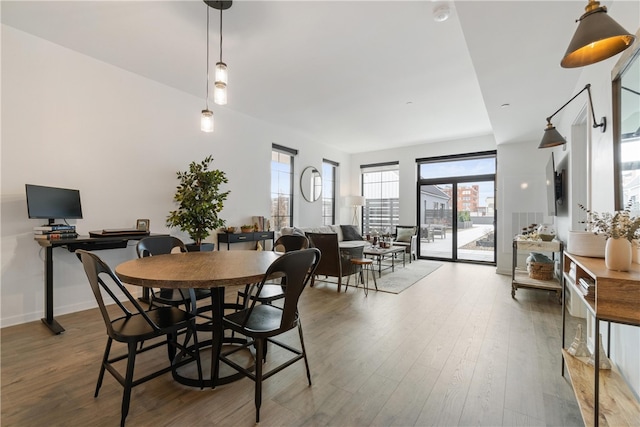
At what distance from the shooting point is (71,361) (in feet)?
7.22

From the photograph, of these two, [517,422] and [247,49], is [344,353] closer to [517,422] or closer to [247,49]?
[517,422]

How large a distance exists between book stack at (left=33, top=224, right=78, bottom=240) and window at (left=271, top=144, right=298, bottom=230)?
326cm

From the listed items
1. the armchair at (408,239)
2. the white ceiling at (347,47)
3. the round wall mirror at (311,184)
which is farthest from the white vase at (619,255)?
the round wall mirror at (311,184)

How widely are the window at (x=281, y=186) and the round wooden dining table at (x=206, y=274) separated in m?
3.68

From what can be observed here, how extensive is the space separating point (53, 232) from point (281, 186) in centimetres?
377

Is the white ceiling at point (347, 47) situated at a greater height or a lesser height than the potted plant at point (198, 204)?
greater

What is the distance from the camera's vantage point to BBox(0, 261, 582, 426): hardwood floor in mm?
1616

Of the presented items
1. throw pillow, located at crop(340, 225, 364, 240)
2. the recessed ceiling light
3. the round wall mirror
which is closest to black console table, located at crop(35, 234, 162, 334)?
the recessed ceiling light

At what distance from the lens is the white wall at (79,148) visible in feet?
9.44

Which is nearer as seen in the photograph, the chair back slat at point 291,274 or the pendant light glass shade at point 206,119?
the chair back slat at point 291,274

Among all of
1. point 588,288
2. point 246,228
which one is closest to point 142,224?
point 246,228

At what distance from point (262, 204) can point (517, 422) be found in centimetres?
464

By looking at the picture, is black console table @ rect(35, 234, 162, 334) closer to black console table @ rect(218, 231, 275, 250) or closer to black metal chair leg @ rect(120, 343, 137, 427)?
black console table @ rect(218, 231, 275, 250)

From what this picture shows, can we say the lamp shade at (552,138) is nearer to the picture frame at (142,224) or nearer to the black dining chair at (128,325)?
the black dining chair at (128,325)
